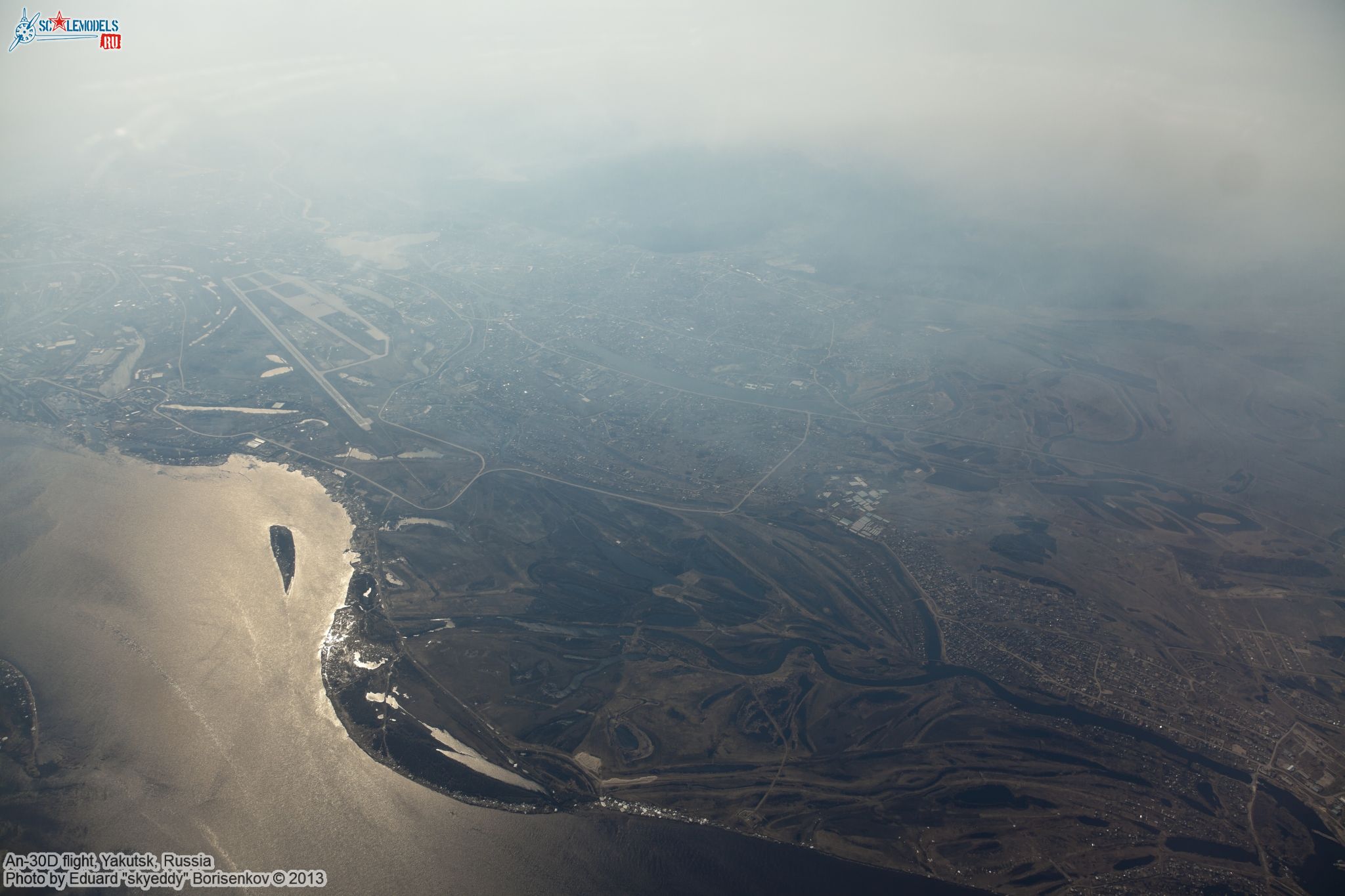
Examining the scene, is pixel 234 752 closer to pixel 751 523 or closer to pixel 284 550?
pixel 284 550

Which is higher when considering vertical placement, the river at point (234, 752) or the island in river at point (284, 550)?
the island in river at point (284, 550)

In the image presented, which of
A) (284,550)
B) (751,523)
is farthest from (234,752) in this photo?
(751,523)

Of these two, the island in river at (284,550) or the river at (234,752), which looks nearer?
the river at (234,752)

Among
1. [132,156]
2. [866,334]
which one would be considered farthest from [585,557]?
[132,156]

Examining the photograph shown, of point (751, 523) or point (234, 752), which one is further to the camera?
point (751, 523)

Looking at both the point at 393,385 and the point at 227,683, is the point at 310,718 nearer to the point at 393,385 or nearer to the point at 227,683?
the point at 227,683

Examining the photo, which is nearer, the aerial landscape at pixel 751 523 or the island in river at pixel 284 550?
the aerial landscape at pixel 751 523

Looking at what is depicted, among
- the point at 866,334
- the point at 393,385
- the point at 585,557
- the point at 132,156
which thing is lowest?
the point at 585,557

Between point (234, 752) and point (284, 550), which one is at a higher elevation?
point (284, 550)
